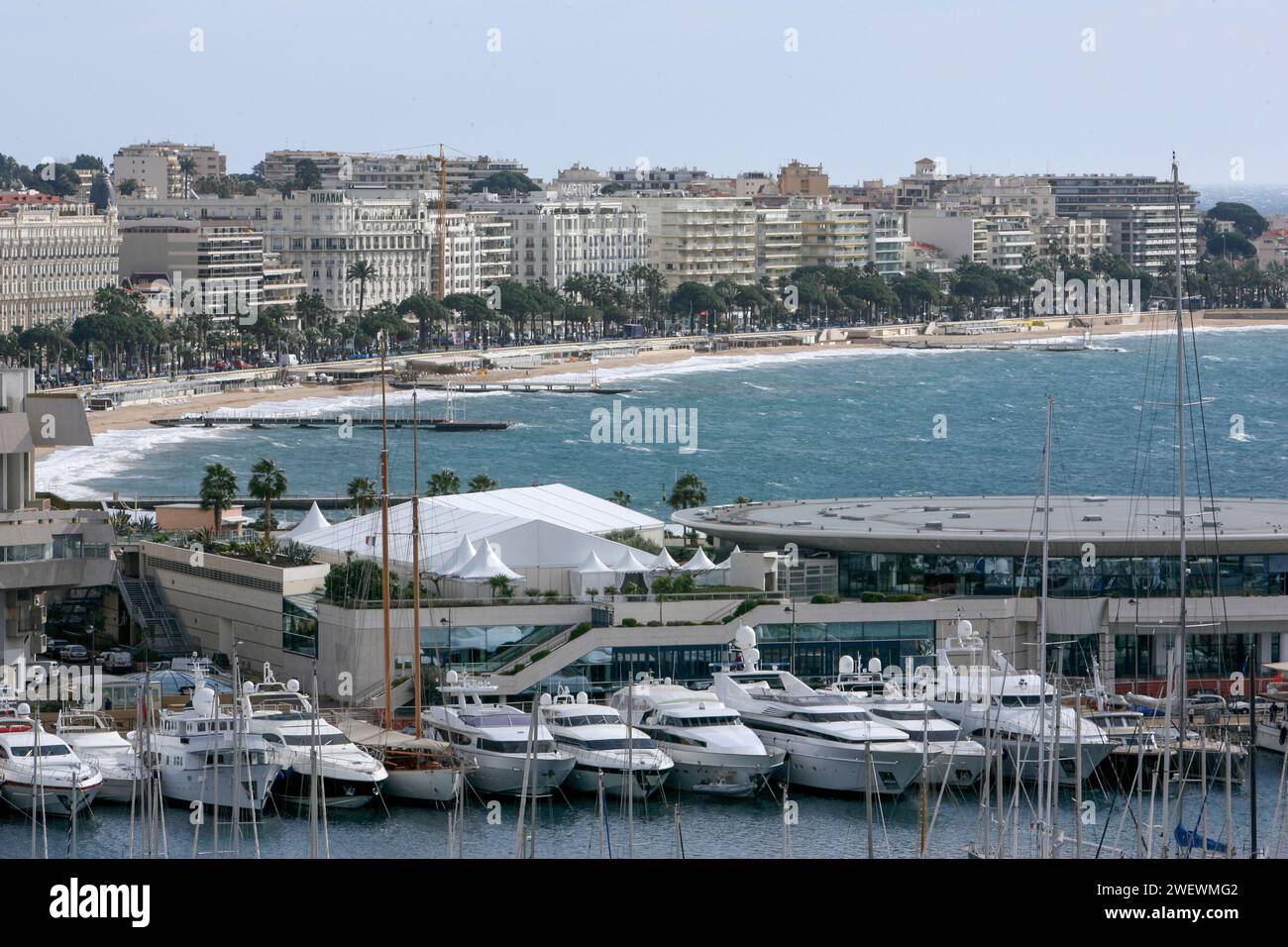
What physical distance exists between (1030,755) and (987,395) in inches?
2561

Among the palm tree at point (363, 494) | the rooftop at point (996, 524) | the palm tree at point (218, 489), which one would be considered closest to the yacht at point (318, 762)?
the rooftop at point (996, 524)

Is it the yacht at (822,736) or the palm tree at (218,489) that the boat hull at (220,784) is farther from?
the palm tree at (218,489)

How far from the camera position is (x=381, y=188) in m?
112

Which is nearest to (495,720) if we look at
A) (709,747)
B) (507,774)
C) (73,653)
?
(507,774)

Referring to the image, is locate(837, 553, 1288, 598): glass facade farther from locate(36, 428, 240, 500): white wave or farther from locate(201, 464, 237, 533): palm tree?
locate(36, 428, 240, 500): white wave

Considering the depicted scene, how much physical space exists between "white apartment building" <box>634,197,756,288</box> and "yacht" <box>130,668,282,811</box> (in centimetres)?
8876

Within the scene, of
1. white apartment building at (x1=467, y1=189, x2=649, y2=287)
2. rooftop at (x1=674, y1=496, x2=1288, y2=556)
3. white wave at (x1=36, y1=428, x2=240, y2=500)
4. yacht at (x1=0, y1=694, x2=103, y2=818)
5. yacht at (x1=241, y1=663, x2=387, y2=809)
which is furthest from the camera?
white apartment building at (x1=467, y1=189, x2=649, y2=287)

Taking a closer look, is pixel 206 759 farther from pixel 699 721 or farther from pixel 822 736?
pixel 822 736

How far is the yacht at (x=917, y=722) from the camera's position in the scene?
17000mm

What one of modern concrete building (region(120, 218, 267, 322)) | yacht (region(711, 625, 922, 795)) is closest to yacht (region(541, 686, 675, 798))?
yacht (region(711, 625, 922, 795))

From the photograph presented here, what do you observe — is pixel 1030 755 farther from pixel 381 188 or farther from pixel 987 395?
pixel 381 188

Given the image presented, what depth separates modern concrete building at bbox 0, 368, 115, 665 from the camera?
19656 millimetres

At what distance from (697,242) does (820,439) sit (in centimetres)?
4062
